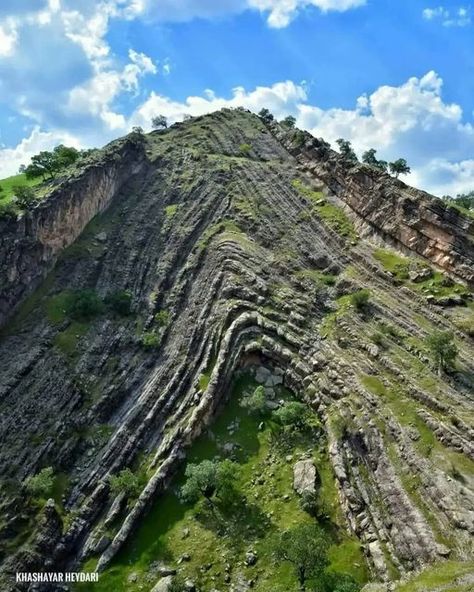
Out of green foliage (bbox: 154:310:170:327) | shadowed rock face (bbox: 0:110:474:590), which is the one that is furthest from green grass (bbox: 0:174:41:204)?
green foliage (bbox: 154:310:170:327)

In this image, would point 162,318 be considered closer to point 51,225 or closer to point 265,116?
point 51,225

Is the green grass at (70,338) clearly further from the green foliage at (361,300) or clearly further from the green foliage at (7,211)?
the green foliage at (361,300)

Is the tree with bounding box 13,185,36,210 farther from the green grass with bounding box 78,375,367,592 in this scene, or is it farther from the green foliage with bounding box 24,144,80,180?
the green grass with bounding box 78,375,367,592

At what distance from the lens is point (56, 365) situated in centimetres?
5662

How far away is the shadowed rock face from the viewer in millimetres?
40625

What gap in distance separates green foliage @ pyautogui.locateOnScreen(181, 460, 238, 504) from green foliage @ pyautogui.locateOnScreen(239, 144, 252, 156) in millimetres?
72123

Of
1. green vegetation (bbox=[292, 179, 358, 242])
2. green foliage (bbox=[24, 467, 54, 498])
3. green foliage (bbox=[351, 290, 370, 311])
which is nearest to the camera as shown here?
green foliage (bbox=[24, 467, 54, 498])

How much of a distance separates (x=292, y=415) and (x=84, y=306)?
96.5 ft

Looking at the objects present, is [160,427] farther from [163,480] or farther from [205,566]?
[205,566]

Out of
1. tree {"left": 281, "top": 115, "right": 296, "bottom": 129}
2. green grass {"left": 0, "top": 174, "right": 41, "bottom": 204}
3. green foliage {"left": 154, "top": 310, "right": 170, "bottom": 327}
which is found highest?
tree {"left": 281, "top": 115, "right": 296, "bottom": 129}

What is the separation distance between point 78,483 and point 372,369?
2885cm

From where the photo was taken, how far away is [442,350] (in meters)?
47.8

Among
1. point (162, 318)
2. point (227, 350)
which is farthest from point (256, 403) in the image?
point (162, 318)

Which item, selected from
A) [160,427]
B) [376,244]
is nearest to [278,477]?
[160,427]
